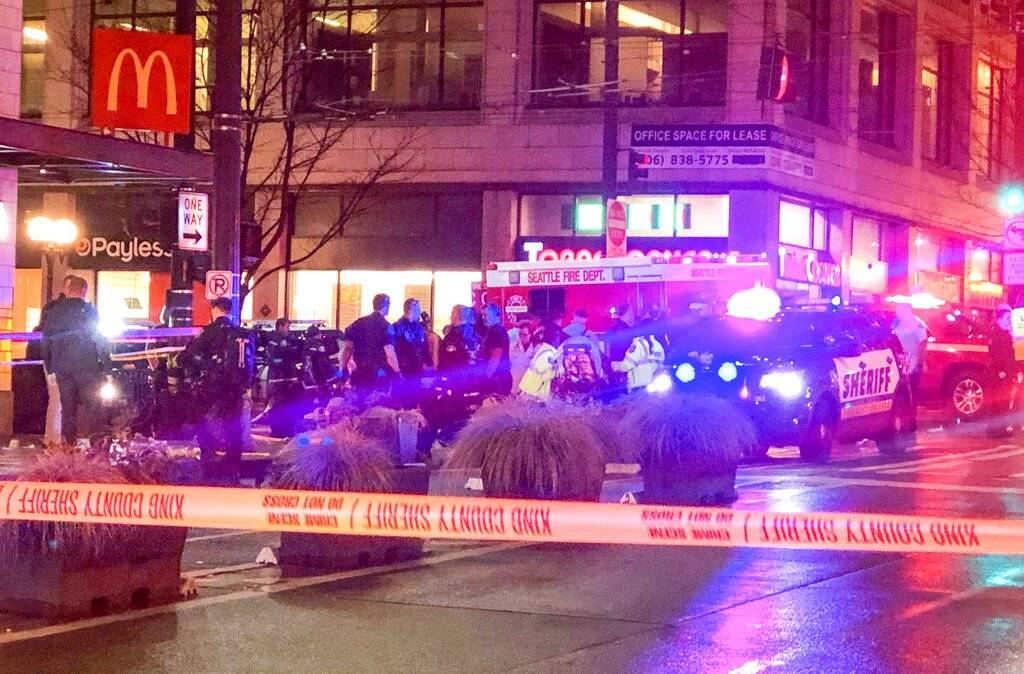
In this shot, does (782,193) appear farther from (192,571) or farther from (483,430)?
(192,571)

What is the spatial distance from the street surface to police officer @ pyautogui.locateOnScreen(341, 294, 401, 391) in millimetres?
5104

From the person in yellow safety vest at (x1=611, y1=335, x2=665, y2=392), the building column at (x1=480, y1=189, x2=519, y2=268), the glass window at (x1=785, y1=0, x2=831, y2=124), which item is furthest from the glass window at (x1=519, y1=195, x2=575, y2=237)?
the person in yellow safety vest at (x1=611, y1=335, x2=665, y2=392)

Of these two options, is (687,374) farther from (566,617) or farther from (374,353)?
(566,617)

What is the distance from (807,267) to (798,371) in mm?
17738

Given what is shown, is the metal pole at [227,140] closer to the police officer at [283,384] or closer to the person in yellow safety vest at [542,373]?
the person in yellow safety vest at [542,373]

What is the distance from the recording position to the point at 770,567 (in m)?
10.6

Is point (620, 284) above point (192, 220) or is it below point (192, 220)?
below

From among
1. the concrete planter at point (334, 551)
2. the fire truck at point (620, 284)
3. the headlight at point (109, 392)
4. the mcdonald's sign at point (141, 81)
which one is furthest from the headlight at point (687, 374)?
the concrete planter at point (334, 551)

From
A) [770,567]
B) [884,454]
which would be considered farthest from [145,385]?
[770,567]

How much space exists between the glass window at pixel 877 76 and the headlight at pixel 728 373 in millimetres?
21294

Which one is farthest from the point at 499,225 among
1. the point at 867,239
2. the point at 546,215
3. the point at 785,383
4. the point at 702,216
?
the point at 785,383

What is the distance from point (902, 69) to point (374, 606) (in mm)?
34271

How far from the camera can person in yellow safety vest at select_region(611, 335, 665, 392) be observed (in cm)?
1905

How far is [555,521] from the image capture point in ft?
19.2
